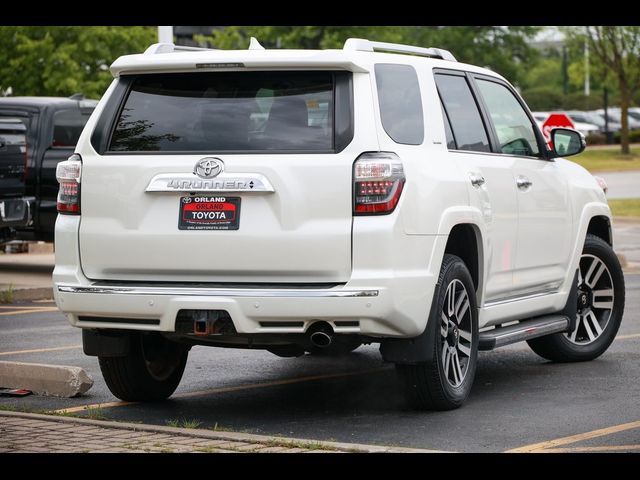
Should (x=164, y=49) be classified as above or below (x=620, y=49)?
above

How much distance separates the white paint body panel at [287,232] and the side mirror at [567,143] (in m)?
1.79

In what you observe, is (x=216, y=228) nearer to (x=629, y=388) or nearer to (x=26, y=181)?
(x=629, y=388)

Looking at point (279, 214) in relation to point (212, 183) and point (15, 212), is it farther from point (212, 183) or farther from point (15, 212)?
point (15, 212)

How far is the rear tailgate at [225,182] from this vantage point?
24.2 ft

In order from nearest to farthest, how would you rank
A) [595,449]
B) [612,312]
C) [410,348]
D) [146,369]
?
1. [595,449]
2. [410,348]
3. [146,369]
4. [612,312]

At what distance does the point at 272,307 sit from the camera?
24.0 ft

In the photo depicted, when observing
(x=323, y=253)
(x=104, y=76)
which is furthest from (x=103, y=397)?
(x=104, y=76)

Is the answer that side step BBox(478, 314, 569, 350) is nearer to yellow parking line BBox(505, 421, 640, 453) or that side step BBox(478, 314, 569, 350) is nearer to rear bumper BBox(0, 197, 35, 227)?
yellow parking line BBox(505, 421, 640, 453)

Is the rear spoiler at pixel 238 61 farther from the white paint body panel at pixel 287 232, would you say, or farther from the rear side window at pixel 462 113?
the rear side window at pixel 462 113

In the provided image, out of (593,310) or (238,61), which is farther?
(593,310)


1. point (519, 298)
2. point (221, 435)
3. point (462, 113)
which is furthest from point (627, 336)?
point (221, 435)

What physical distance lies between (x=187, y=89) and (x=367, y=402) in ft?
7.18

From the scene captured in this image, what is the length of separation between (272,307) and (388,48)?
1749 millimetres

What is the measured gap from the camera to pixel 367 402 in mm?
8570
